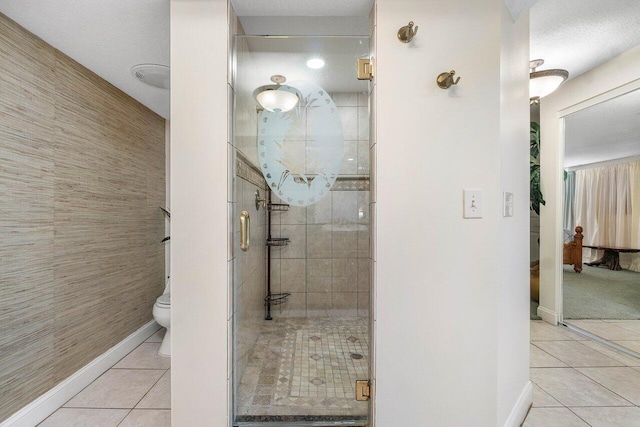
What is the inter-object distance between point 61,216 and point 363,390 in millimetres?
2105

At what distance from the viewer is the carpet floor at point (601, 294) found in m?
3.16

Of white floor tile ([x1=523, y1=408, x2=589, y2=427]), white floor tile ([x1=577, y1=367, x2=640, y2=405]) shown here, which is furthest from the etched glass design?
white floor tile ([x1=577, y1=367, x2=640, y2=405])

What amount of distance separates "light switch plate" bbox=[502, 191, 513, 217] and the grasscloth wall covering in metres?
2.58

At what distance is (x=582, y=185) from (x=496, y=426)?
600 centimetres

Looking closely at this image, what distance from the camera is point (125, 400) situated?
5.89 ft

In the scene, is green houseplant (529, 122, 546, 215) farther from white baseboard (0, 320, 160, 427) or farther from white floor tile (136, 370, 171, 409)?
white baseboard (0, 320, 160, 427)

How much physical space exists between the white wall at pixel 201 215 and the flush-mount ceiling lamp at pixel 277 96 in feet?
0.69

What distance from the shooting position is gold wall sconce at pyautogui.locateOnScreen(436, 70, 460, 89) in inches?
50.4

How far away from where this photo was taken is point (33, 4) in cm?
137

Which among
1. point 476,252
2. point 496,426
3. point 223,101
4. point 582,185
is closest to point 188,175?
point 223,101

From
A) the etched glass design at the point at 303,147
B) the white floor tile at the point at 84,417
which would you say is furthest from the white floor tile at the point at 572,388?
the white floor tile at the point at 84,417

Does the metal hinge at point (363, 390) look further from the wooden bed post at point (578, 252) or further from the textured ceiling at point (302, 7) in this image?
the wooden bed post at point (578, 252)

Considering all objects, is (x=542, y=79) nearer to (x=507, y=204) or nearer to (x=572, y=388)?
(x=507, y=204)

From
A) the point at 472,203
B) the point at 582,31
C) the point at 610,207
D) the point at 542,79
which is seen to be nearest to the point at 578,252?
the point at 610,207
